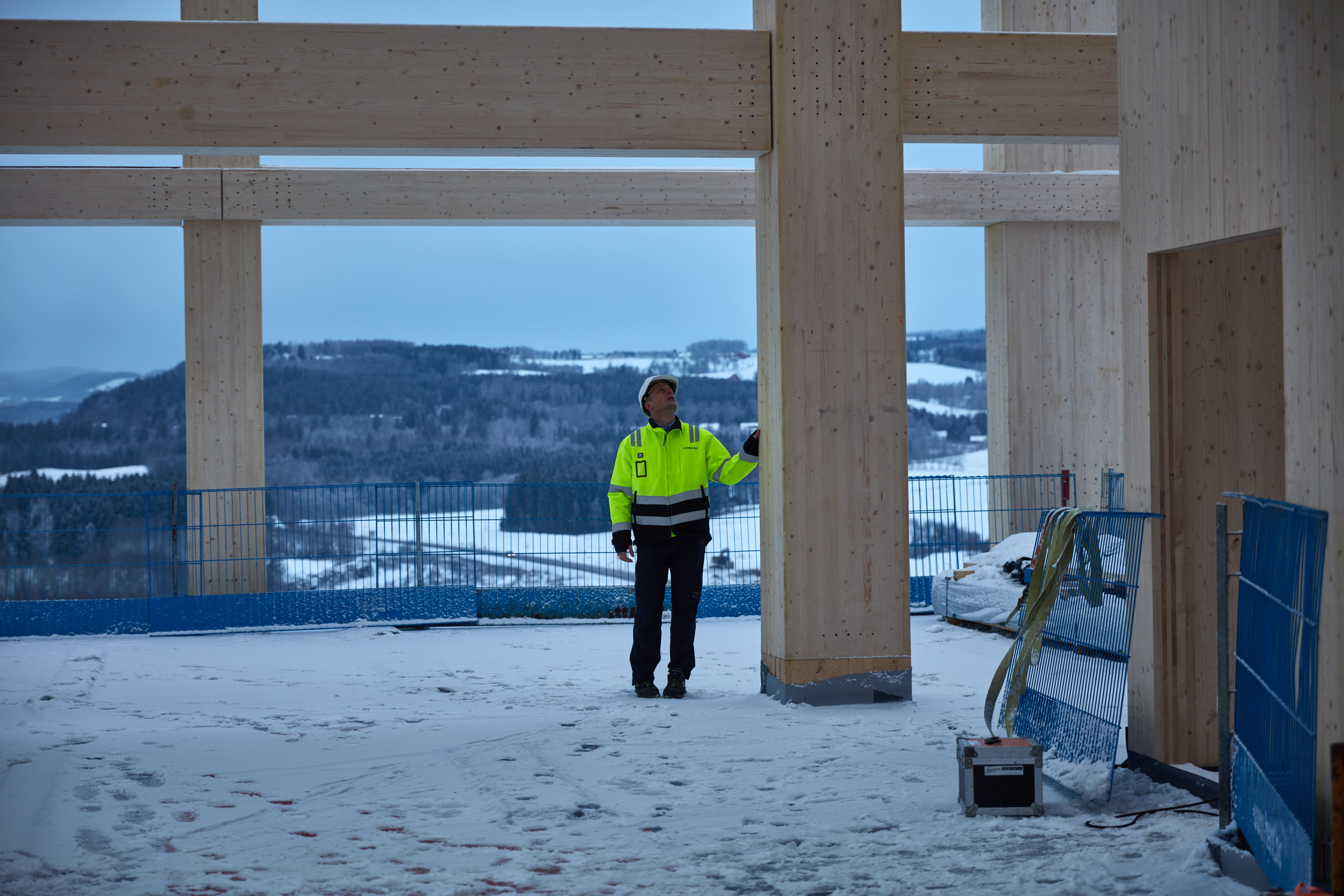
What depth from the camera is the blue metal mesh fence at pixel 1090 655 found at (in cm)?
533

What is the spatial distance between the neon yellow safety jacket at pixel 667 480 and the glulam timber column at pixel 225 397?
20.0ft

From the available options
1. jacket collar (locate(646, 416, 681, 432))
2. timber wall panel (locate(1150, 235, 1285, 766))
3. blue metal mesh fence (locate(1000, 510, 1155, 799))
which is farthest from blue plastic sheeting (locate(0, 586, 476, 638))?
timber wall panel (locate(1150, 235, 1285, 766))

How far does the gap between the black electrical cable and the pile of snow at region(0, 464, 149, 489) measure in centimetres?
1932

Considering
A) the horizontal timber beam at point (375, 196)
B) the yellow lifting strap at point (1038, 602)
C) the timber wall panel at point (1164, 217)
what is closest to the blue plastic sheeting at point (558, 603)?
the horizontal timber beam at point (375, 196)

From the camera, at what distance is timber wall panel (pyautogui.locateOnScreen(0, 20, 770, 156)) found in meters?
7.17

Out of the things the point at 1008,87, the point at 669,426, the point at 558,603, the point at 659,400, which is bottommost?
the point at 558,603

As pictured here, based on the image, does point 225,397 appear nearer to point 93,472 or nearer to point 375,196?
point 375,196

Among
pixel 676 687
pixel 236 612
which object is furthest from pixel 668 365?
pixel 676 687

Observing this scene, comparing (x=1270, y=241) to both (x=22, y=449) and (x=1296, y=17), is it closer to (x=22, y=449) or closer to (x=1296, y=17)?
(x=1296, y=17)

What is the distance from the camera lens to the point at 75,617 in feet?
37.8

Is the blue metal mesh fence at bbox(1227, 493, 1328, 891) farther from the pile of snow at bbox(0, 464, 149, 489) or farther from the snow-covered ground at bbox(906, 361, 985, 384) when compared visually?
the snow-covered ground at bbox(906, 361, 985, 384)

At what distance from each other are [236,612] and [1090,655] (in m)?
8.71

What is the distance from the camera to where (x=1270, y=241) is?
17.9 ft

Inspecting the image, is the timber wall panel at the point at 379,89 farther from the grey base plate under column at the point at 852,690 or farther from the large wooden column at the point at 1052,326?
the large wooden column at the point at 1052,326
